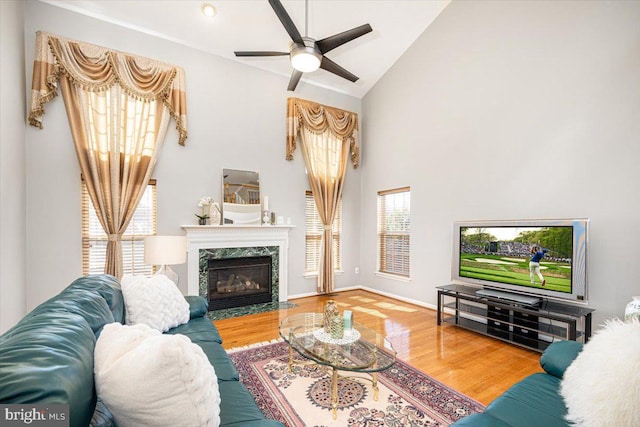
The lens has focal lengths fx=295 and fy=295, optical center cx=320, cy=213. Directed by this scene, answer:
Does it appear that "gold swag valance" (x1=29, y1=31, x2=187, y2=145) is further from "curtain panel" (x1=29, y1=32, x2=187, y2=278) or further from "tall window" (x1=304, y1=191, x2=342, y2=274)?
"tall window" (x1=304, y1=191, x2=342, y2=274)

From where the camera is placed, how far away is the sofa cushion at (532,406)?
4.45 ft

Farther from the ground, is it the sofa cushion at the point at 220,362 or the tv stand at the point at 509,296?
the tv stand at the point at 509,296

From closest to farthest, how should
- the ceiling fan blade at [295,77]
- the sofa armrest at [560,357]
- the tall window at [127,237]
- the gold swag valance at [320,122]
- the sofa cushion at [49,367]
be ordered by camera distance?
the sofa cushion at [49,367], the sofa armrest at [560,357], the tall window at [127,237], the ceiling fan blade at [295,77], the gold swag valance at [320,122]

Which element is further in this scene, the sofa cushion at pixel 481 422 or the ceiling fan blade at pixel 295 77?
the ceiling fan blade at pixel 295 77

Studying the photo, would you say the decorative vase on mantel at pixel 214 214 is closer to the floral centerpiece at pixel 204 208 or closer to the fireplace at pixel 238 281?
the floral centerpiece at pixel 204 208

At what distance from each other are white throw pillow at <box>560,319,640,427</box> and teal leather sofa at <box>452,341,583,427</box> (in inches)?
2.5

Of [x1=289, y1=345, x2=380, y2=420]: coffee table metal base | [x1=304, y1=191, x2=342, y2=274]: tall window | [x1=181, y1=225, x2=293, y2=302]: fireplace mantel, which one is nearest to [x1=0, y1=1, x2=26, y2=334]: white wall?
[x1=181, y1=225, x2=293, y2=302]: fireplace mantel

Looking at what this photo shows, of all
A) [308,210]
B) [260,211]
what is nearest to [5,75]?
[260,211]

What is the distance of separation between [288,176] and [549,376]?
4254mm

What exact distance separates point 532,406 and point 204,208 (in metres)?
4.16

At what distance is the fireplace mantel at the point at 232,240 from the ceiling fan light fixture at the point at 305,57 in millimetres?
2421

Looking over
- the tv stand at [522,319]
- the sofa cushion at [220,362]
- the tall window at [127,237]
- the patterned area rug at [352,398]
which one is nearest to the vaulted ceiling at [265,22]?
the tall window at [127,237]

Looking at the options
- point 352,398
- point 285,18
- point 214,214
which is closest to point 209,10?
point 285,18

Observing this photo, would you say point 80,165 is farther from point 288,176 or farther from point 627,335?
point 627,335
